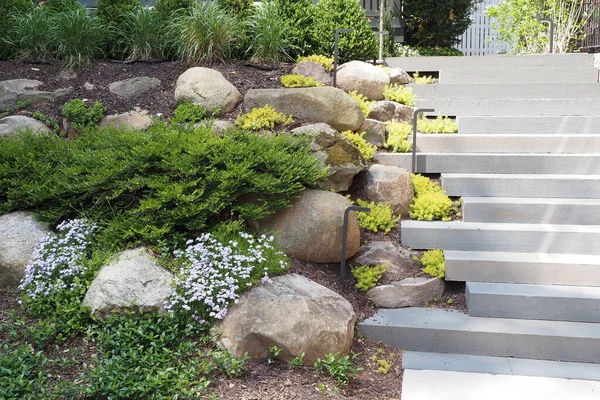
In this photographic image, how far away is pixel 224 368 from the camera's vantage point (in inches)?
141

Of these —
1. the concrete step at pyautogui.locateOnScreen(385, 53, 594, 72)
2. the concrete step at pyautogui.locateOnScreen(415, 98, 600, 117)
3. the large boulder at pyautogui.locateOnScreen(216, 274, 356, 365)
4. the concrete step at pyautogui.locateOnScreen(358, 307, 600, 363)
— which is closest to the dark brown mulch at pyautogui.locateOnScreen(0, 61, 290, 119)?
the concrete step at pyautogui.locateOnScreen(385, 53, 594, 72)

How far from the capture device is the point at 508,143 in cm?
590

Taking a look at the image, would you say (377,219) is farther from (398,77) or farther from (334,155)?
(398,77)

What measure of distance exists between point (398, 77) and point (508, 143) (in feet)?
5.73

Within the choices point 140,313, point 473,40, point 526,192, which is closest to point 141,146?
point 140,313

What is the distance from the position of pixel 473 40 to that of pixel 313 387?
14.4m

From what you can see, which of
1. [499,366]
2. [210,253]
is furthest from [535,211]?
[210,253]

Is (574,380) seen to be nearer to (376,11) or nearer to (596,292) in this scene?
(596,292)

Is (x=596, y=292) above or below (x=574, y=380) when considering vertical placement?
above

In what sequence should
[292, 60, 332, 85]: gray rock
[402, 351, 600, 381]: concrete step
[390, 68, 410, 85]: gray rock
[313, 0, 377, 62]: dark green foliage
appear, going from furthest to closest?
[313, 0, 377, 62]: dark green foliage → [390, 68, 410, 85]: gray rock → [292, 60, 332, 85]: gray rock → [402, 351, 600, 381]: concrete step

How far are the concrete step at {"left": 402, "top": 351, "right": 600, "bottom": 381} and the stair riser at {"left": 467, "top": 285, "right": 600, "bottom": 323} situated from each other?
363 millimetres

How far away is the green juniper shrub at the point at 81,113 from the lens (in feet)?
19.8

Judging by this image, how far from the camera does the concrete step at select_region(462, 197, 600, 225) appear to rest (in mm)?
5008

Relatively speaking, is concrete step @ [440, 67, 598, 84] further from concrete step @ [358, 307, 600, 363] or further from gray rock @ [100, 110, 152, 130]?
concrete step @ [358, 307, 600, 363]
